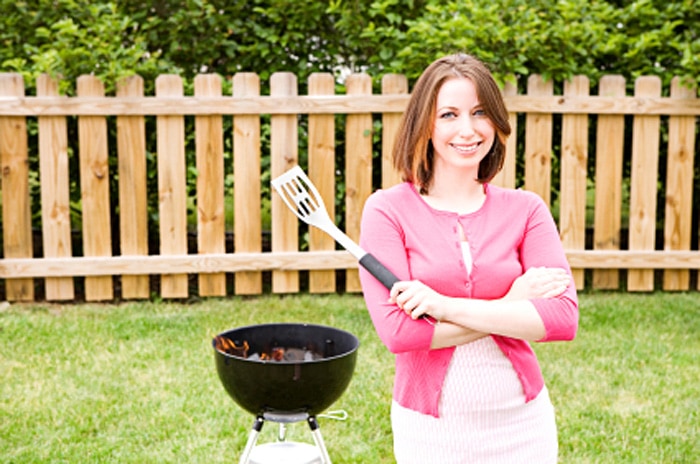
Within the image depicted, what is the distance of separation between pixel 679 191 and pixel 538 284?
439 cm

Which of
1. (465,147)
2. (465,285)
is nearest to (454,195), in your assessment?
(465,147)

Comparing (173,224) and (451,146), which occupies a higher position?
(451,146)

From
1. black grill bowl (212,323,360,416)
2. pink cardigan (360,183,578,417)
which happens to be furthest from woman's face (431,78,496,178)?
black grill bowl (212,323,360,416)

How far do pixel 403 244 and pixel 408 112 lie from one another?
0.35 metres

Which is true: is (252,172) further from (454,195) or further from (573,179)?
(454,195)

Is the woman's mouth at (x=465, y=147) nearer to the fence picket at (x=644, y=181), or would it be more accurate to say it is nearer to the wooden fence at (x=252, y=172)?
the wooden fence at (x=252, y=172)

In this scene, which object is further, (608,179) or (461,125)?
(608,179)

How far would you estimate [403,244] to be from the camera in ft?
7.74

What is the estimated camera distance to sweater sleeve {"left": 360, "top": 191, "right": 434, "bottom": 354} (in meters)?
2.25

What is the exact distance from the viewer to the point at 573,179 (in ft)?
20.4

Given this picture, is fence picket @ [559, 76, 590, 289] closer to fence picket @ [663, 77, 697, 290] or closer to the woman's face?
fence picket @ [663, 77, 697, 290]

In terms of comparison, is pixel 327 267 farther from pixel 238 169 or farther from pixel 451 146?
pixel 451 146

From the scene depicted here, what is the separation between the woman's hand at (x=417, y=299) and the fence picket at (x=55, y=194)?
4.13 meters

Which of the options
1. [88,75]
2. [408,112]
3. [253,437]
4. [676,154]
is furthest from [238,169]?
[408,112]
